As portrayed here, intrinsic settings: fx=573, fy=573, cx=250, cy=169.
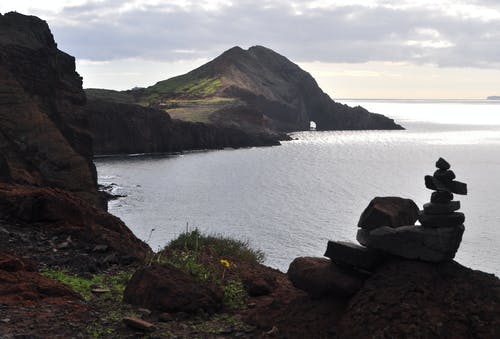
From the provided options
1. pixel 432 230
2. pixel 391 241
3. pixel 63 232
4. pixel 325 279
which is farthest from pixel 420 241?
pixel 63 232

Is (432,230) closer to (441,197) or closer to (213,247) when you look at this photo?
(441,197)

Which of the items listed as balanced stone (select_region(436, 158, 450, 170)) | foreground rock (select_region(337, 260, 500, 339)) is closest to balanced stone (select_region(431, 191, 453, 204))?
balanced stone (select_region(436, 158, 450, 170))

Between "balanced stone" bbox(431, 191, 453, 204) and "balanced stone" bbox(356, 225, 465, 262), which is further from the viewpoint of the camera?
"balanced stone" bbox(431, 191, 453, 204)

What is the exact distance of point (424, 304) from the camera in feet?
35.5

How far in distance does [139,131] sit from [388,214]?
153 m

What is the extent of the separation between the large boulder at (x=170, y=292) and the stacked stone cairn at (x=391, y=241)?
1.93 m

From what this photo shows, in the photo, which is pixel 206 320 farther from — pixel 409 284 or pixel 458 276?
pixel 458 276

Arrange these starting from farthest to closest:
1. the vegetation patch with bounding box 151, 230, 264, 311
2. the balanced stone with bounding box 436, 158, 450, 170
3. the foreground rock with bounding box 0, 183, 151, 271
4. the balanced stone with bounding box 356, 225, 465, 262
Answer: the foreground rock with bounding box 0, 183, 151, 271 < the vegetation patch with bounding box 151, 230, 264, 311 < the balanced stone with bounding box 436, 158, 450, 170 < the balanced stone with bounding box 356, 225, 465, 262

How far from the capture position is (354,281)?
1191 cm

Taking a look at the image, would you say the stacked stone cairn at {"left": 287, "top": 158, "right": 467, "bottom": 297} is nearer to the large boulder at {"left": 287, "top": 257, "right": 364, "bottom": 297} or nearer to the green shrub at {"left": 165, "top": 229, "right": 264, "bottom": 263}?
the large boulder at {"left": 287, "top": 257, "right": 364, "bottom": 297}

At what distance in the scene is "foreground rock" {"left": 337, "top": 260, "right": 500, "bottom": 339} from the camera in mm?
10398

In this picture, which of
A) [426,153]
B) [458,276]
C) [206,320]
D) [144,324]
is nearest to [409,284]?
[458,276]

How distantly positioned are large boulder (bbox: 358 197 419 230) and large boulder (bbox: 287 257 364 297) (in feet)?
3.69

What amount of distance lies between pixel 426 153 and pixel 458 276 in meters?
164
